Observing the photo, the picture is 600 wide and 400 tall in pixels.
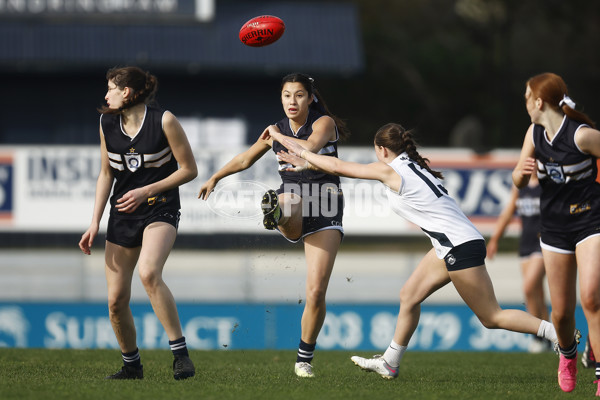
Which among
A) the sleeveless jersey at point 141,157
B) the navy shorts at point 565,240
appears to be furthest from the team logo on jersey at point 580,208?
the sleeveless jersey at point 141,157

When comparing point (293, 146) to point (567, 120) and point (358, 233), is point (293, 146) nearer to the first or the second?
point (567, 120)

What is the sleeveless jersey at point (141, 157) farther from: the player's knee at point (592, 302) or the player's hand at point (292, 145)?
the player's knee at point (592, 302)

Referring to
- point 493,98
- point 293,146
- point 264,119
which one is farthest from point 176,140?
point 493,98

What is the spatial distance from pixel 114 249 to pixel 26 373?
127 centimetres

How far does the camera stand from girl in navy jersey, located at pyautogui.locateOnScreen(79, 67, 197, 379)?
6.04 meters

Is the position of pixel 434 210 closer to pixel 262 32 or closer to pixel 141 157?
pixel 141 157

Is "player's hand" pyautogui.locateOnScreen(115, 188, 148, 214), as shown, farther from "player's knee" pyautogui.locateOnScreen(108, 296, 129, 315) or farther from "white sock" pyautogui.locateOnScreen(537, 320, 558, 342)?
"white sock" pyautogui.locateOnScreen(537, 320, 558, 342)

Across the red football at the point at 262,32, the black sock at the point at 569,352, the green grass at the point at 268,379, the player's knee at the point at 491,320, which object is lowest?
the green grass at the point at 268,379

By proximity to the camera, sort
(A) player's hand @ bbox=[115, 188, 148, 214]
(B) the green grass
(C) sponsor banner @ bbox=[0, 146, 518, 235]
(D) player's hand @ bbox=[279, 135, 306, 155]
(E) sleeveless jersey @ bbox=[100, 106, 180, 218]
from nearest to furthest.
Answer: (B) the green grass, (A) player's hand @ bbox=[115, 188, 148, 214], (E) sleeveless jersey @ bbox=[100, 106, 180, 218], (D) player's hand @ bbox=[279, 135, 306, 155], (C) sponsor banner @ bbox=[0, 146, 518, 235]

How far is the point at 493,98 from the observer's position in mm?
28516

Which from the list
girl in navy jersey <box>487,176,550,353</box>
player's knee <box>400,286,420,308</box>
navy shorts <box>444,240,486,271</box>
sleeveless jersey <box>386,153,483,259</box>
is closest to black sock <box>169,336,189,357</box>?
player's knee <box>400,286,420,308</box>

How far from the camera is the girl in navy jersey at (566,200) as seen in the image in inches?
226

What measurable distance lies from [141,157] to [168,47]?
13.3 m

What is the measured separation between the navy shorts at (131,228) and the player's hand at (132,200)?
0.09m
